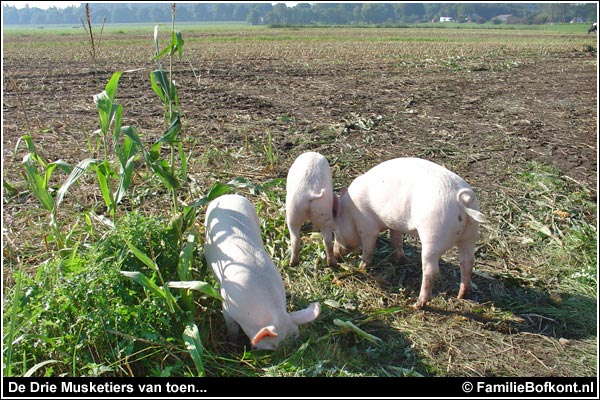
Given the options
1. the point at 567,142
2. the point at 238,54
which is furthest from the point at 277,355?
the point at 238,54

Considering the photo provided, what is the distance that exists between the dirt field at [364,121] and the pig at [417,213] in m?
0.46

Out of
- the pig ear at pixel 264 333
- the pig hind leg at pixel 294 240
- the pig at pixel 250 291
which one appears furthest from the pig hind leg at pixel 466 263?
the pig ear at pixel 264 333

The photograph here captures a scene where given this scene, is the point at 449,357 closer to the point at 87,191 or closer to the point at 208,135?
the point at 87,191

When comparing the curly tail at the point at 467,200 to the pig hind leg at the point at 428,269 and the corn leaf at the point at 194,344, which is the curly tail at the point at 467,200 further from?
the corn leaf at the point at 194,344

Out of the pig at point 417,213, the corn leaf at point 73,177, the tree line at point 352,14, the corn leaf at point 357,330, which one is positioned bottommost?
the corn leaf at point 357,330

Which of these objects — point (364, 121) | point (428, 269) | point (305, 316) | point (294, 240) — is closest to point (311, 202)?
point (294, 240)

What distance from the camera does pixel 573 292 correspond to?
4105mm

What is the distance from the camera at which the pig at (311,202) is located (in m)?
4.45

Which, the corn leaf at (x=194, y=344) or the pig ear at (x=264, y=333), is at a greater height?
the pig ear at (x=264, y=333)

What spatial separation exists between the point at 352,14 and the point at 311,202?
5842 centimetres

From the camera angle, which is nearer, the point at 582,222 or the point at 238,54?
the point at 582,222

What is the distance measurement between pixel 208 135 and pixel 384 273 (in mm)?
3933

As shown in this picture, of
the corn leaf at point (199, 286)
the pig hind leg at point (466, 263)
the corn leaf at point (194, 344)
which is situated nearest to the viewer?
the corn leaf at point (194, 344)

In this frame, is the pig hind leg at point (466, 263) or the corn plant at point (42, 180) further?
the pig hind leg at point (466, 263)
